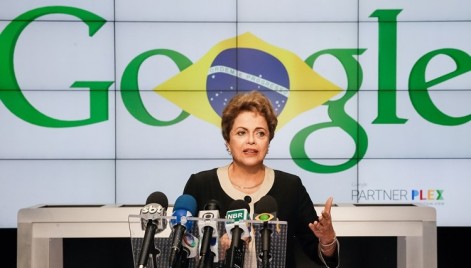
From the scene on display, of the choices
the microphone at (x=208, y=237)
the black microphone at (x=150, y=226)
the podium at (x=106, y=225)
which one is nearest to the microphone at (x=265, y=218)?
the microphone at (x=208, y=237)

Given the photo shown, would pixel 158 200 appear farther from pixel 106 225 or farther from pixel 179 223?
pixel 106 225

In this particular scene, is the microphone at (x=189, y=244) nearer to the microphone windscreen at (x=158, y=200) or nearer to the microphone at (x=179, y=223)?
the microphone at (x=179, y=223)

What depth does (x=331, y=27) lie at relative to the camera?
4984 millimetres

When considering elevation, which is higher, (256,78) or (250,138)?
(256,78)

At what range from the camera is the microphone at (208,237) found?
1.61 m

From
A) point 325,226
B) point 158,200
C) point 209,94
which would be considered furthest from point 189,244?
point 209,94

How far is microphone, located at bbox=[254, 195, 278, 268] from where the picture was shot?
5.26 feet

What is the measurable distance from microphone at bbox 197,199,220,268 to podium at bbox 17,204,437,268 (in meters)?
1.16

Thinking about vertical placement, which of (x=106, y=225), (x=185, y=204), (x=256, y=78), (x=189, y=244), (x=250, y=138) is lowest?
(x=106, y=225)

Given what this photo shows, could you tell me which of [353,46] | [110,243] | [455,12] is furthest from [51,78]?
[455,12]

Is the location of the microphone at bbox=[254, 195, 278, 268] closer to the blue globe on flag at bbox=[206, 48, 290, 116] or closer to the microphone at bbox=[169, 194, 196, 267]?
the microphone at bbox=[169, 194, 196, 267]

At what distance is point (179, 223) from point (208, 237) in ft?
0.33

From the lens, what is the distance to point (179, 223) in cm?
169

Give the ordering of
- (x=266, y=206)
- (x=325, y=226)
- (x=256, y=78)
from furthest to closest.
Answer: (x=256, y=78), (x=325, y=226), (x=266, y=206)
